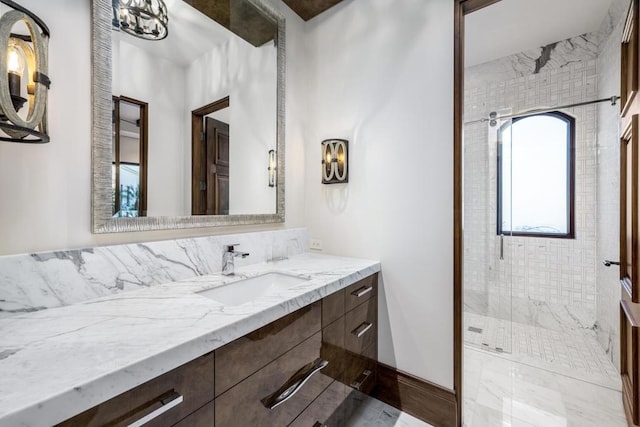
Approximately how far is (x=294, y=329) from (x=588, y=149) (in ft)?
9.97

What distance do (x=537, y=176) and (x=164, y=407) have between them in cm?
342

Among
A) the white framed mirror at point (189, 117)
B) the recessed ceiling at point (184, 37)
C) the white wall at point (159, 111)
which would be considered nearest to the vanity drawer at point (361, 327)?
the white framed mirror at point (189, 117)

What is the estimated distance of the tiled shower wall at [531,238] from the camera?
2.48 meters

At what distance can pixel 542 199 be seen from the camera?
277 centimetres


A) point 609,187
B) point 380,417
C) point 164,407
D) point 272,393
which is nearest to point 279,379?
point 272,393

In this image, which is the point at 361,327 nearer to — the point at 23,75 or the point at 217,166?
the point at 217,166

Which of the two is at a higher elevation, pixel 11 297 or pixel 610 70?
pixel 610 70

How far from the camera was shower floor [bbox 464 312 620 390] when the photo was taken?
6.46 feet

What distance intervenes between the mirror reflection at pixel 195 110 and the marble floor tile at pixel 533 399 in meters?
1.78

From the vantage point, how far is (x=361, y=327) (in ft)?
5.13

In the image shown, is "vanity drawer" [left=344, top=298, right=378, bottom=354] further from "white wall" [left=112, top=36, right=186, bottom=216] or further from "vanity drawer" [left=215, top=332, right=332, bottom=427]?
"white wall" [left=112, top=36, right=186, bottom=216]

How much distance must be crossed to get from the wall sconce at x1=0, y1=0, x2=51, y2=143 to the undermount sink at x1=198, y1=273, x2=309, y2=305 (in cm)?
80

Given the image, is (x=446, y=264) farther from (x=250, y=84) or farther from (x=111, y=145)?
(x=111, y=145)

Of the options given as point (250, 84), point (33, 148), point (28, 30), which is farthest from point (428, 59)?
point (33, 148)
